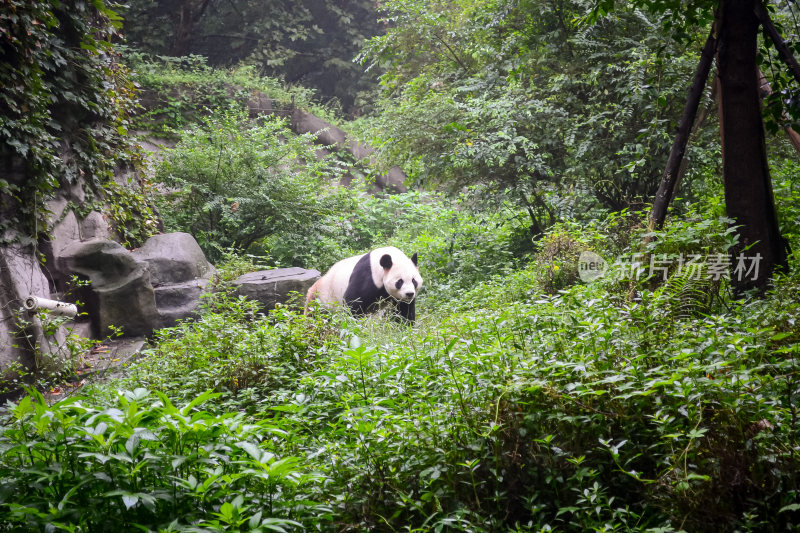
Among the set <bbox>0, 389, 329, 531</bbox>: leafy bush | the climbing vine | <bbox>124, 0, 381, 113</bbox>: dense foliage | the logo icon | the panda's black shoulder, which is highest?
<bbox>124, 0, 381, 113</bbox>: dense foliage

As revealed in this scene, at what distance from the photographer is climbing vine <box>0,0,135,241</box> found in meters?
6.28

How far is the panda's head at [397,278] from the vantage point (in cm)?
708

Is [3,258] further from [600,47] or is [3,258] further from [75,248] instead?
[600,47]

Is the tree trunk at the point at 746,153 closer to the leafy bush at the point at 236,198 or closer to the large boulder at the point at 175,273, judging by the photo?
the large boulder at the point at 175,273

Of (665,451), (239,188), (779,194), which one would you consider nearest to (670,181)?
(779,194)

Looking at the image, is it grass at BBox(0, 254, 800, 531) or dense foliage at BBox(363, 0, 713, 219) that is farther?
dense foliage at BBox(363, 0, 713, 219)

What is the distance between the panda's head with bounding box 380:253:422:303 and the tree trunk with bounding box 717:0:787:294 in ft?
12.4

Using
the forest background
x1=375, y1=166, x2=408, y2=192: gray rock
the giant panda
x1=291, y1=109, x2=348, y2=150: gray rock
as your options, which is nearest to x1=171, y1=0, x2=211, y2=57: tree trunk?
x1=291, y1=109, x2=348, y2=150: gray rock

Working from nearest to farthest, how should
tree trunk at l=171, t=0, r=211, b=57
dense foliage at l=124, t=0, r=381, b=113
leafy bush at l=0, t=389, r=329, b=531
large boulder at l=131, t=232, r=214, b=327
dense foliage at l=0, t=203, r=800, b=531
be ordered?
leafy bush at l=0, t=389, r=329, b=531, dense foliage at l=0, t=203, r=800, b=531, large boulder at l=131, t=232, r=214, b=327, tree trunk at l=171, t=0, r=211, b=57, dense foliage at l=124, t=0, r=381, b=113

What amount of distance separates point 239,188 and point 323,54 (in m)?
13.9

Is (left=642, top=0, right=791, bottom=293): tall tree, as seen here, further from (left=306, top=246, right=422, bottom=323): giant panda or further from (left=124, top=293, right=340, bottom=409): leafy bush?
(left=306, top=246, right=422, bottom=323): giant panda

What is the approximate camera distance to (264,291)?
8227mm

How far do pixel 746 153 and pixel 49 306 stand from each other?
687cm

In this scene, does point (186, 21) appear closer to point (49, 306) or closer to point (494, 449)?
point (49, 306)
